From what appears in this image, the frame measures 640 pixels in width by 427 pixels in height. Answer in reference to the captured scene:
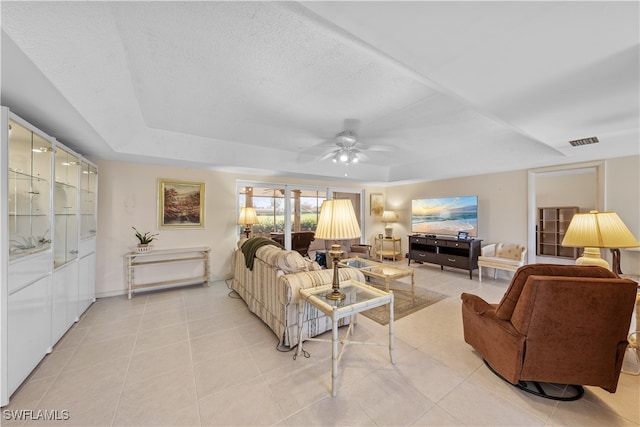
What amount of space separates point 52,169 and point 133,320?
1.84 metres

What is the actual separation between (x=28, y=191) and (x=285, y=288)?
2.39 meters

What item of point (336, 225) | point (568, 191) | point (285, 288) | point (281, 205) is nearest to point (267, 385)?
point (285, 288)

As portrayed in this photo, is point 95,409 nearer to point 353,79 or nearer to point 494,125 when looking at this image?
point 353,79

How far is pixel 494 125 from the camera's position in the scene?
3.25m

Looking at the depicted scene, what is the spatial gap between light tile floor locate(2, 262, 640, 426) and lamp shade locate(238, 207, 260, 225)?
2064mm

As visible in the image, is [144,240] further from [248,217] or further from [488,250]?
[488,250]

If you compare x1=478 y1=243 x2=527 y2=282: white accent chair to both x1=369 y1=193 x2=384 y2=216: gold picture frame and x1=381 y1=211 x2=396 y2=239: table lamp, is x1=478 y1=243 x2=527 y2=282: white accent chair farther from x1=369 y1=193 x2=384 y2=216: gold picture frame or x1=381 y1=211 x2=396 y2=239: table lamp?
x1=369 y1=193 x2=384 y2=216: gold picture frame

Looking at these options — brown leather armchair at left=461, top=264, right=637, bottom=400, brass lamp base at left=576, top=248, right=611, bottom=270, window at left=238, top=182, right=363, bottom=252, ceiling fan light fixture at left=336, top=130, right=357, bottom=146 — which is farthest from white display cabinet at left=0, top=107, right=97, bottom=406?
brass lamp base at left=576, top=248, right=611, bottom=270

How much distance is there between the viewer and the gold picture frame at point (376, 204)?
6.81 metres

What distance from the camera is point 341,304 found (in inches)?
77.0

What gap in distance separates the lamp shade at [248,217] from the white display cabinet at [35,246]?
7.05 ft

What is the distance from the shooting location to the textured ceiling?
47.1 inches
